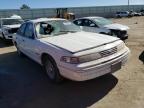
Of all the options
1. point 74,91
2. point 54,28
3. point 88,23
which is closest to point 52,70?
point 74,91

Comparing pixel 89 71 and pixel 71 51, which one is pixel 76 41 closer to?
pixel 71 51

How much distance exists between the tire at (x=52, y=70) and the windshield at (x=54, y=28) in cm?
88

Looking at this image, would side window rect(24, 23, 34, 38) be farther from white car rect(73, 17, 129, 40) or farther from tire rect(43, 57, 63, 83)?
white car rect(73, 17, 129, 40)

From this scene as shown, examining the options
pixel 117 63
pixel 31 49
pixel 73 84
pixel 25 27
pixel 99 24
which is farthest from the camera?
pixel 99 24

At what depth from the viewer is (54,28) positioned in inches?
254

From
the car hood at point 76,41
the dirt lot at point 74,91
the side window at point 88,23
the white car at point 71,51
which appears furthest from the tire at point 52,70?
the side window at point 88,23

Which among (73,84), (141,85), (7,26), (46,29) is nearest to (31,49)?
(46,29)

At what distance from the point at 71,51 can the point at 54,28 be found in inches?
78.9

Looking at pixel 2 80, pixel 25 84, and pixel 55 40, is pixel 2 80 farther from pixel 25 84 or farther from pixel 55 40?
pixel 55 40

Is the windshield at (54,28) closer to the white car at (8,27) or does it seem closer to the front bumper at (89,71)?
the front bumper at (89,71)

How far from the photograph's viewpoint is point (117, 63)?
4891 millimetres

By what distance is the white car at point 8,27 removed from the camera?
490 inches

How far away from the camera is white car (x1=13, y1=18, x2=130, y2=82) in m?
4.52

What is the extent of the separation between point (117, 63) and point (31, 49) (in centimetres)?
278
